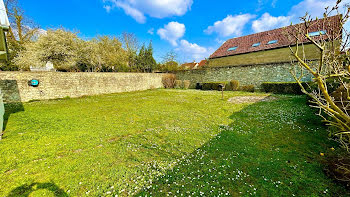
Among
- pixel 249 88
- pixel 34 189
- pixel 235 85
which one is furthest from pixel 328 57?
pixel 235 85

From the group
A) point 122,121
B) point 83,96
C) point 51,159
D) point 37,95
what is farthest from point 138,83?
point 51,159

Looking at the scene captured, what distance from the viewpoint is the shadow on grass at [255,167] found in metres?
2.45

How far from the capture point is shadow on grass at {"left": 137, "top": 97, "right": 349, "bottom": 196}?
96.4 inches

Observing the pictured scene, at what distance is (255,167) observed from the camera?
305cm

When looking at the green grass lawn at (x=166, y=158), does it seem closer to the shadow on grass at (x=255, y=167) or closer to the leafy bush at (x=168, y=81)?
the shadow on grass at (x=255, y=167)

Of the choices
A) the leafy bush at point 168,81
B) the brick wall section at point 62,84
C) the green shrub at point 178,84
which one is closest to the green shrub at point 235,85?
the green shrub at point 178,84

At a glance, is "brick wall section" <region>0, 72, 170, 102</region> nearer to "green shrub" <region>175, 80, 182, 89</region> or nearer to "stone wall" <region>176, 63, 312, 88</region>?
"green shrub" <region>175, 80, 182, 89</region>

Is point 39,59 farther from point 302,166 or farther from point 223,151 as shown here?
point 302,166

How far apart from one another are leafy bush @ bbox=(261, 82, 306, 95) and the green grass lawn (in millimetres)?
7659

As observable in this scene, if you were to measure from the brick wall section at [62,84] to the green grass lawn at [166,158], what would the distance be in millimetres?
6558

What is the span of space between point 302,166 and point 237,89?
1415cm

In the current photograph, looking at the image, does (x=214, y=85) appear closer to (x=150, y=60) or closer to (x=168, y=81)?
(x=168, y=81)

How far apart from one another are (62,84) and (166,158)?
13516mm

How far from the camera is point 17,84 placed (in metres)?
10.2
